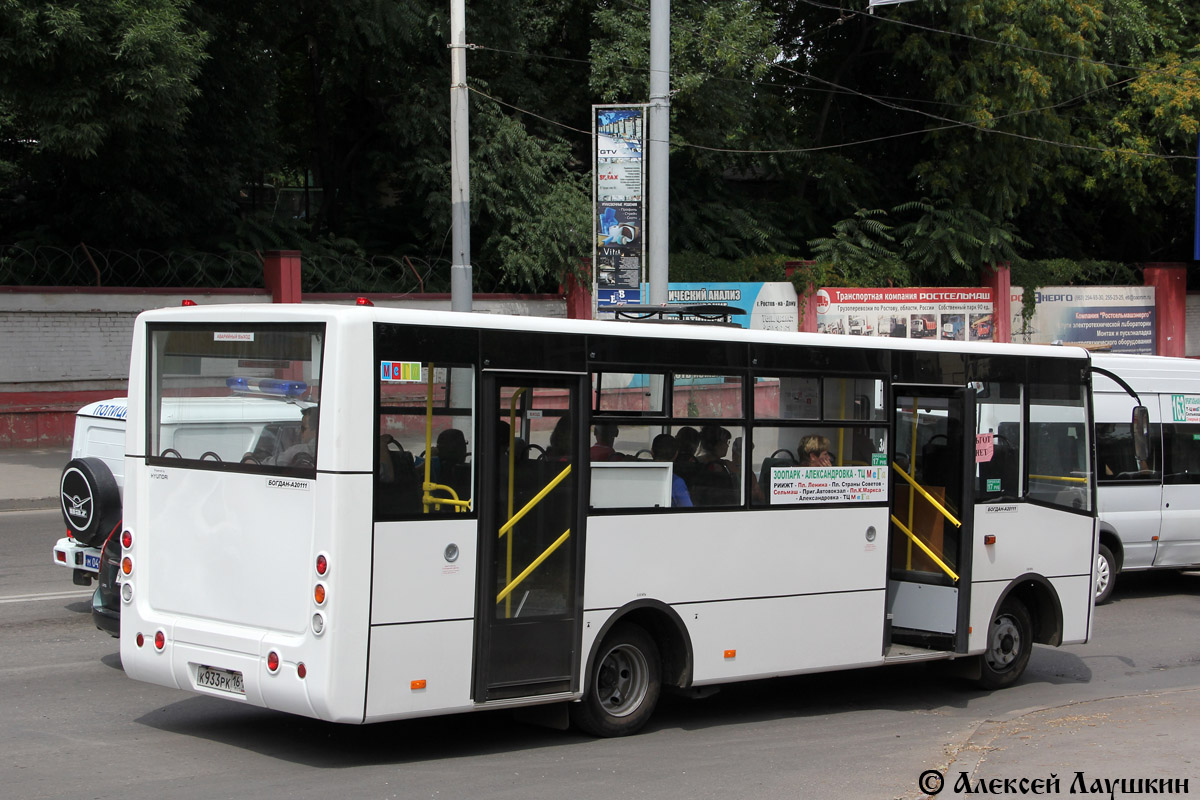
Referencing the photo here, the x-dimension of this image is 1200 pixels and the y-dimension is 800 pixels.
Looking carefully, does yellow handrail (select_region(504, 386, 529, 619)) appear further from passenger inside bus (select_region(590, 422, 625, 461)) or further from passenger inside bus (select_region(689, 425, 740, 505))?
passenger inside bus (select_region(689, 425, 740, 505))

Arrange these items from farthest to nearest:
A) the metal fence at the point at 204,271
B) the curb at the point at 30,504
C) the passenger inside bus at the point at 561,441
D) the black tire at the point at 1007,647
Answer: the metal fence at the point at 204,271
the curb at the point at 30,504
the black tire at the point at 1007,647
the passenger inside bus at the point at 561,441

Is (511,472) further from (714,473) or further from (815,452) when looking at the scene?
(815,452)

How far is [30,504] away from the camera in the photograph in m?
16.9

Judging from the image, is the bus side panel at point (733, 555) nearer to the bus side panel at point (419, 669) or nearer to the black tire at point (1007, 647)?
the bus side panel at point (419, 669)

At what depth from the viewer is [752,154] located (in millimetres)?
32438

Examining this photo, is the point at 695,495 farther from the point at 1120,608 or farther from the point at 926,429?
the point at 1120,608

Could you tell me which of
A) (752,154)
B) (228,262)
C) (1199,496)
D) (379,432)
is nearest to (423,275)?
(228,262)

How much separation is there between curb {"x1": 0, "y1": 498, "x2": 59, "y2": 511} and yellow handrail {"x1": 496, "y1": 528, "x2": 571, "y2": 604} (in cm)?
1187

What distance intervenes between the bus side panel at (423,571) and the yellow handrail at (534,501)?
206 mm

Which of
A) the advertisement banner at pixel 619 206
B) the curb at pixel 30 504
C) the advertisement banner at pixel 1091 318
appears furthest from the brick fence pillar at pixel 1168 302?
the curb at pixel 30 504

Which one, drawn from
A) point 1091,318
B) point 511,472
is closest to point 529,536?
point 511,472

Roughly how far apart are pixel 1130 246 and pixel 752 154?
15241 mm

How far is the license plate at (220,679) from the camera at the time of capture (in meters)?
6.80

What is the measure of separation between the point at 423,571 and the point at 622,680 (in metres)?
1.73
